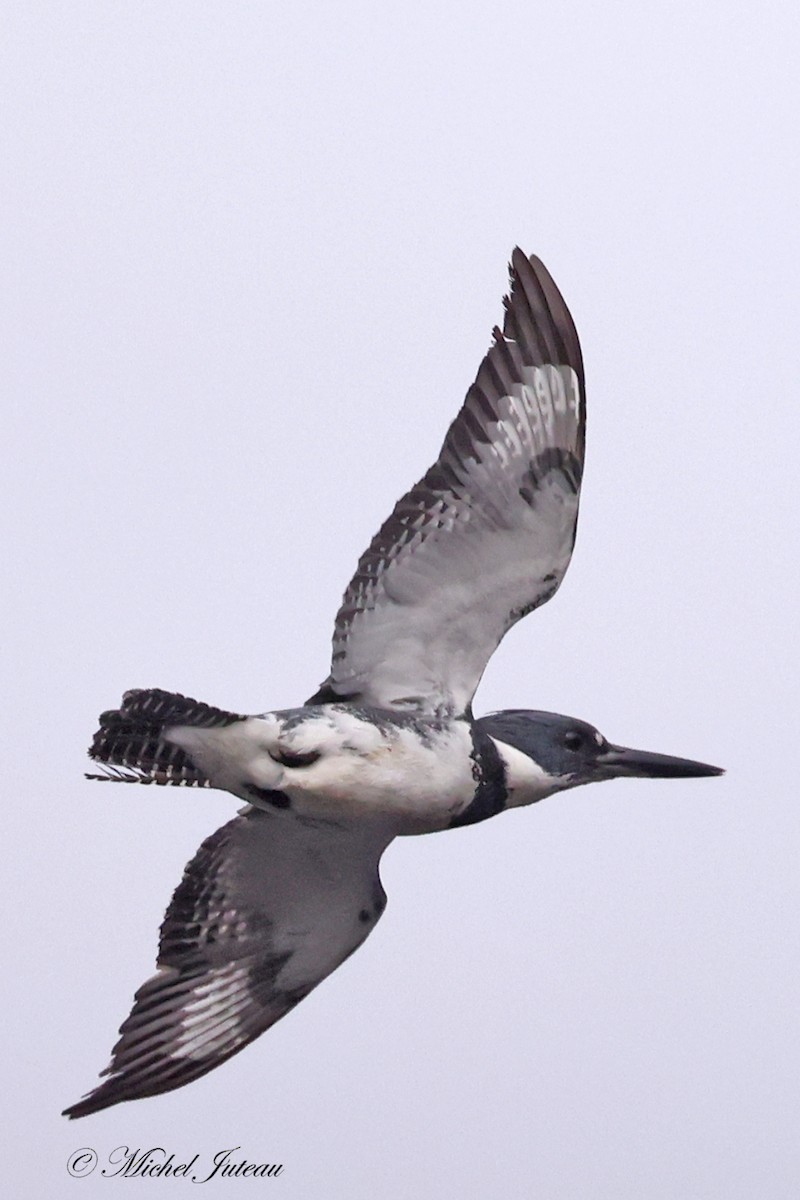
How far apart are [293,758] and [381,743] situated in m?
0.32

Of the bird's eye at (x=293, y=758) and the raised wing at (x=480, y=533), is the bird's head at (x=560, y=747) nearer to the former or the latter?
the raised wing at (x=480, y=533)

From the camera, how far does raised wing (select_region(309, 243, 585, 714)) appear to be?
8656mm

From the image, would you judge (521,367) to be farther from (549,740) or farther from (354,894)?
(354,894)

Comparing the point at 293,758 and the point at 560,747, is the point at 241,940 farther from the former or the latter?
the point at 560,747

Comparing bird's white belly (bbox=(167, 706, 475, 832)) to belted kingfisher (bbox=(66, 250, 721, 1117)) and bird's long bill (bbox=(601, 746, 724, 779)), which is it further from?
bird's long bill (bbox=(601, 746, 724, 779))

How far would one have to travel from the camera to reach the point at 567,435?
873 cm

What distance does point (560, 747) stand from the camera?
8961 mm

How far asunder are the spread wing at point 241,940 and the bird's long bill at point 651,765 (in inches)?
37.3

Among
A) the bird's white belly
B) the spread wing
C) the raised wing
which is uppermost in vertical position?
the raised wing

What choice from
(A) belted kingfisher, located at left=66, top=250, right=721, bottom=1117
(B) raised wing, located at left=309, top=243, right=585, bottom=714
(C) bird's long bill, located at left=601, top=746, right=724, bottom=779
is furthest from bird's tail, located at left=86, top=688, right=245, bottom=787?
(C) bird's long bill, located at left=601, top=746, right=724, bottom=779

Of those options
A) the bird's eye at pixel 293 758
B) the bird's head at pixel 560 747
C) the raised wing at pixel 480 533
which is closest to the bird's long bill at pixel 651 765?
the bird's head at pixel 560 747

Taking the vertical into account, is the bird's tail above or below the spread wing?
above

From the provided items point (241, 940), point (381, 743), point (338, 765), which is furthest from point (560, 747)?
point (241, 940)

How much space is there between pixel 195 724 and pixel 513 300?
201 cm
